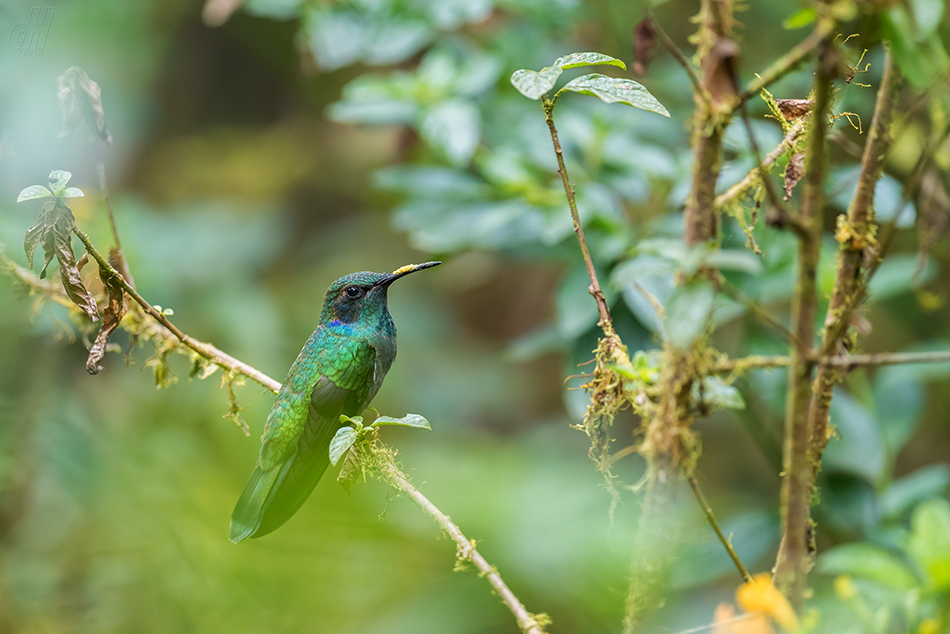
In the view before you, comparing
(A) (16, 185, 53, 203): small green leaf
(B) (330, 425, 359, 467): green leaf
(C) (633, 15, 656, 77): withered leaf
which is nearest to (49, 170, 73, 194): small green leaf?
(A) (16, 185, 53, 203): small green leaf

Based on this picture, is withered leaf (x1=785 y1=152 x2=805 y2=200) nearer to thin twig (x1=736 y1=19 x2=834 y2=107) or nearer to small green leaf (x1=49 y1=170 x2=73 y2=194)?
thin twig (x1=736 y1=19 x2=834 y2=107)

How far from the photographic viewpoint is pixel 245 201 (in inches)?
235

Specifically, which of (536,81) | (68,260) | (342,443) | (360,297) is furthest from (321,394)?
(536,81)

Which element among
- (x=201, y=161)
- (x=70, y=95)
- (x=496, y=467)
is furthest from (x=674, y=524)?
(x=201, y=161)

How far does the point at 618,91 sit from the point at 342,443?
2.35ft

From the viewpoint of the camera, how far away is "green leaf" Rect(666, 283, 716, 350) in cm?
79

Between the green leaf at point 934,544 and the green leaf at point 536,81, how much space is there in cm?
96

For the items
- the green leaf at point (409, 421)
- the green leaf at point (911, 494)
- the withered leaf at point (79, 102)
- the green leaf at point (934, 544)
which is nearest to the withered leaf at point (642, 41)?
the green leaf at point (409, 421)

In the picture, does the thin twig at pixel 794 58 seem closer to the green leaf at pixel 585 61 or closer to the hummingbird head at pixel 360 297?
the green leaf at pixel 585 61

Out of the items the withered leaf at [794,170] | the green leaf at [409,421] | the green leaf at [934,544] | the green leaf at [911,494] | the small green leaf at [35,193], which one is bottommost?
the green leaf at [934,544]

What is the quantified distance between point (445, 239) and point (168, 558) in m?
2.25

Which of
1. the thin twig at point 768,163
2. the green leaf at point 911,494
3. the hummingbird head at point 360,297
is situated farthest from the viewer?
the green leaf at point 911,494
